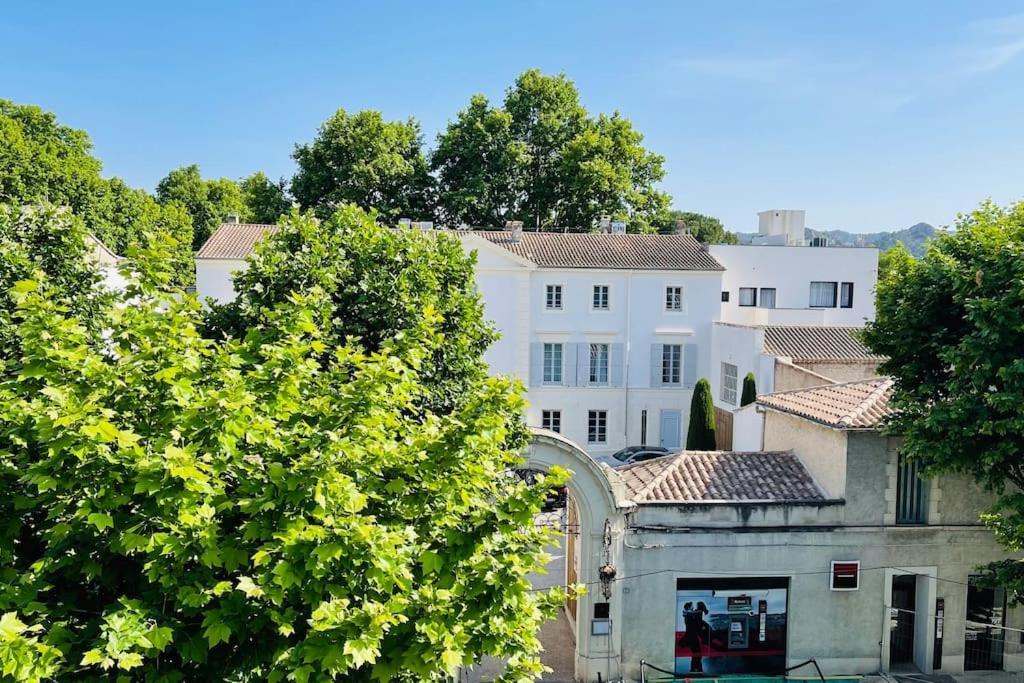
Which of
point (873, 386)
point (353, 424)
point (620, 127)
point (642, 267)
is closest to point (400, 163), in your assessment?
point (620, 127)

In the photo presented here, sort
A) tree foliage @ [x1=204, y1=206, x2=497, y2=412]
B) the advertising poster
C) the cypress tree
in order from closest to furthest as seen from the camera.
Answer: tree foliage @ [x1=204, y1=206, x2=497, y2=412]
the advertising poster
the cypress tree

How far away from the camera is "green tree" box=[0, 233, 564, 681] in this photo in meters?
6.98

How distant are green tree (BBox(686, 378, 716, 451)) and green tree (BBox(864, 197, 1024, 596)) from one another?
15.2 meters

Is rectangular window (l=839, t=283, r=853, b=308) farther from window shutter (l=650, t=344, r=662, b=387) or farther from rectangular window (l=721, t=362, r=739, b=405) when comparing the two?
window shutter (l=650, t=344, r=662, b=387)

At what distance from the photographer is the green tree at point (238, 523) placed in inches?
275

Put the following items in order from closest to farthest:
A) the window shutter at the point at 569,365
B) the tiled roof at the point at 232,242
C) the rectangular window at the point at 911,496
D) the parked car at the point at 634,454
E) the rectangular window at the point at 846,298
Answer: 1. the rectangular window at the point at 911,496
2. the parked car at the point at 634,454
3. the tiled roof at the point at 232,242
4. the window shutter at the point at 569,365
5. the rectangular window at the point at 846,298

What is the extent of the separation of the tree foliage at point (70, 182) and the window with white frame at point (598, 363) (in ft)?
75.1

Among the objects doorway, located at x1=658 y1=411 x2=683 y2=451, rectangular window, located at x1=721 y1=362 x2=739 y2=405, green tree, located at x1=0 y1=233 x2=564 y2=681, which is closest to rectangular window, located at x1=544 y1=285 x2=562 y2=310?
doorway, located at x1=658 y1=411 x2=683 y2=451

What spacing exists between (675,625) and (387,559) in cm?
1126

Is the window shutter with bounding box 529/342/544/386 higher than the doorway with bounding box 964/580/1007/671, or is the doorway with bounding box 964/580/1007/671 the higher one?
the window shutter with bounding box 529/342/544/386

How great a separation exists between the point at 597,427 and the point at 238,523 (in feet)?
94.4

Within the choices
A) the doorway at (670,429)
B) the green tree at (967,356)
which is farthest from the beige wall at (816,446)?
the doorway at (670,429)

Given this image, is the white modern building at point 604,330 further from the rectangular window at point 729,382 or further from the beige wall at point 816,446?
the beige wall at point 816,446

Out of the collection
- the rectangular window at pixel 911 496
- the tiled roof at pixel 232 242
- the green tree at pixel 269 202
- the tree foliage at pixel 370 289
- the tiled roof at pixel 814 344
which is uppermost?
the green tree at pixel 269 202
